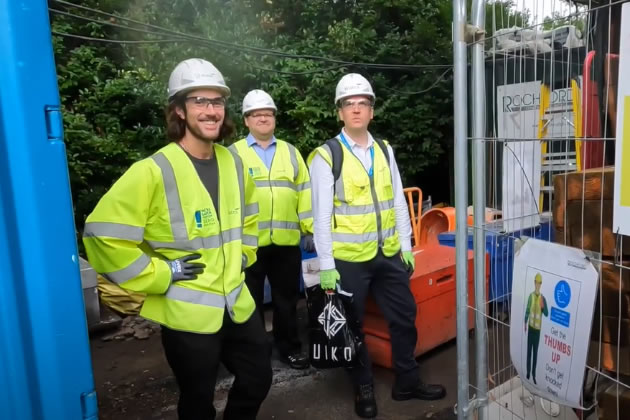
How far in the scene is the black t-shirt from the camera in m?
2.36

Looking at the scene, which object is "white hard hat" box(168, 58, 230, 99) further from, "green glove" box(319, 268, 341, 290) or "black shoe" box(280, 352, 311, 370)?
"black shoe" box(280, 352, 311, 370)

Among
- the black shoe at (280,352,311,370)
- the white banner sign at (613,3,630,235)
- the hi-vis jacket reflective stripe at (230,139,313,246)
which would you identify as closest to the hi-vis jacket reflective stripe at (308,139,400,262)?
the hi-vis jacket reflective stripe at (230,139,313,246)

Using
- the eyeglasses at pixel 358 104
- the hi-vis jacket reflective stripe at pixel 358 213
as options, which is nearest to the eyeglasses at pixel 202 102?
the hi-vis jacket reflective stripe at pixel 358 213

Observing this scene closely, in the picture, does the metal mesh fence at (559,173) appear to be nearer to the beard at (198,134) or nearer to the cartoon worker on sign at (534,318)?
the cartoon worker on sign at (534,318)

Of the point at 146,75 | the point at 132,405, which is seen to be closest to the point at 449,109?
the point at 146,75

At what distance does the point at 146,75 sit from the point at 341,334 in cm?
505

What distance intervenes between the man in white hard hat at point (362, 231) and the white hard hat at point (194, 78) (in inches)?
37.5

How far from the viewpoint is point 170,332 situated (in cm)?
231

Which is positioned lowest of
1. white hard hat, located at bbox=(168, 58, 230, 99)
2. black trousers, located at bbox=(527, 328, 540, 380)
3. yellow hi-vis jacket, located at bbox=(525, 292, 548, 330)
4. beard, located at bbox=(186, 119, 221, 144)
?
black trousers, located at bbox=(527, 328, 540, 380)

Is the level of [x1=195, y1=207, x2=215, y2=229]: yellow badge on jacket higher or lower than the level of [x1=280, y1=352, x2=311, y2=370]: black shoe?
higher

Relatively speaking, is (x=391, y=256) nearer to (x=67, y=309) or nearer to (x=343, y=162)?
(x=343, y=162)

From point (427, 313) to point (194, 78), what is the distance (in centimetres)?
241

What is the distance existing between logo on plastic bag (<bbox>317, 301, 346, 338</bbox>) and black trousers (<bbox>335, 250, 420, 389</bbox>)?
0.39ft

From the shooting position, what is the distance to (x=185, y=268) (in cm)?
226
